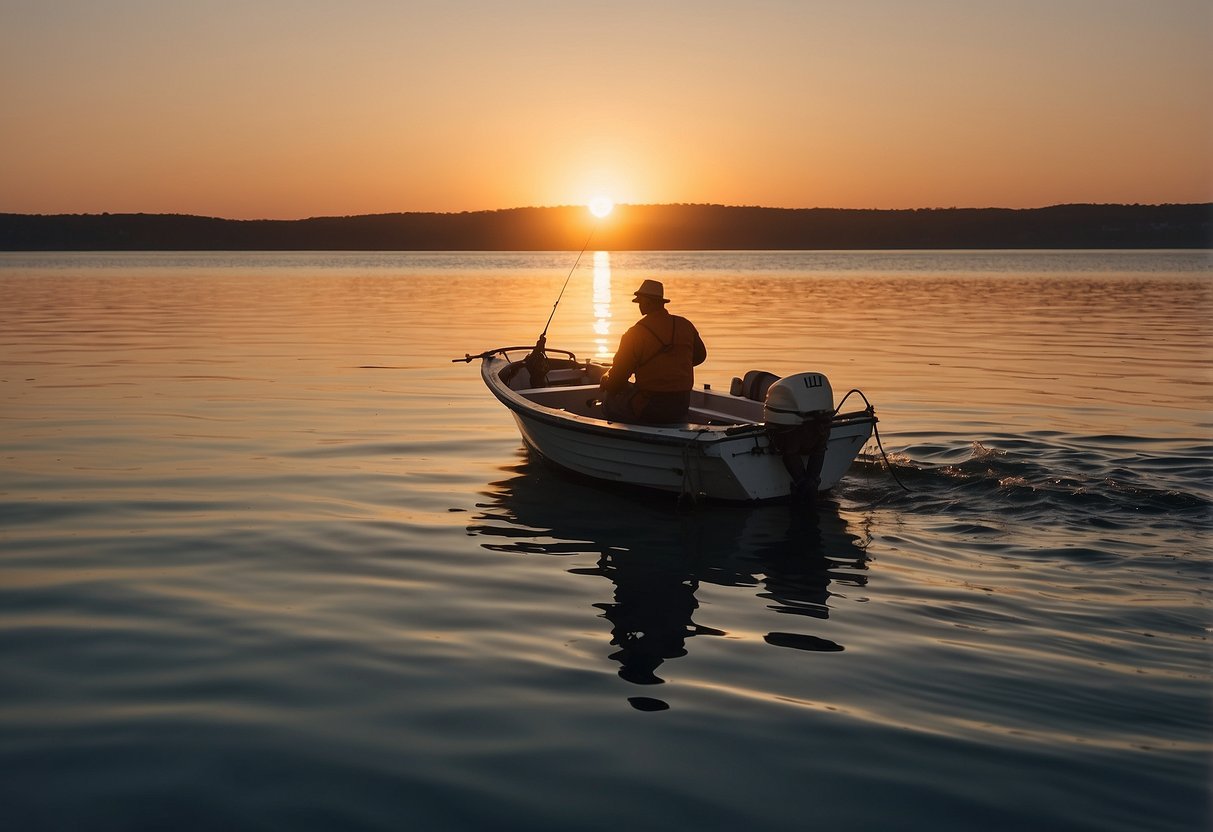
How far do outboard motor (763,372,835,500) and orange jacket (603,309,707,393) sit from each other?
1.30 metres

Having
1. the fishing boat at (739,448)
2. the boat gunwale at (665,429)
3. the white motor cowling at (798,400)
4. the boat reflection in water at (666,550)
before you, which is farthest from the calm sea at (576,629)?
the white motor cowling at (798,400)

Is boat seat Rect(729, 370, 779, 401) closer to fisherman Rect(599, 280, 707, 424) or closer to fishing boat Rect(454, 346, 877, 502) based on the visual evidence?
fisherman Rect(599, 280, 707, 424)

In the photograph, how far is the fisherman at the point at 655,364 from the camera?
1057 centimetres

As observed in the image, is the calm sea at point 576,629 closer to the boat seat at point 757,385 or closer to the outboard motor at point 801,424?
the outboard motor at point 801,424

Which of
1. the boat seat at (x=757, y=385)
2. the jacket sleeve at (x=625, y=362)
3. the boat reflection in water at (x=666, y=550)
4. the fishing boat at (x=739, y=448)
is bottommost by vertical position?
the boat reflection in water at (x=666, y=550)

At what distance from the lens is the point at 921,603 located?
7.20 metres

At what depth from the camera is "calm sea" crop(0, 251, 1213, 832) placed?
455cm

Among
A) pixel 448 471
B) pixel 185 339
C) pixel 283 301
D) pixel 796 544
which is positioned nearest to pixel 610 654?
pixel 796 544

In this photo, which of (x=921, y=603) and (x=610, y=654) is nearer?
(x=610, y=654)

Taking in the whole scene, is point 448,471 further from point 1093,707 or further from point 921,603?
point 1093,707

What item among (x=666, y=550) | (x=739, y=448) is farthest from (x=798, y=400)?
(x=666, y=550)

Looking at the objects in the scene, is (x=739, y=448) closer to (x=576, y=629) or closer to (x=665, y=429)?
(x=665, y=429)

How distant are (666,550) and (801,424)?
1757 millimetres

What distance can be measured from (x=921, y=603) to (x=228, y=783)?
14.9ft
